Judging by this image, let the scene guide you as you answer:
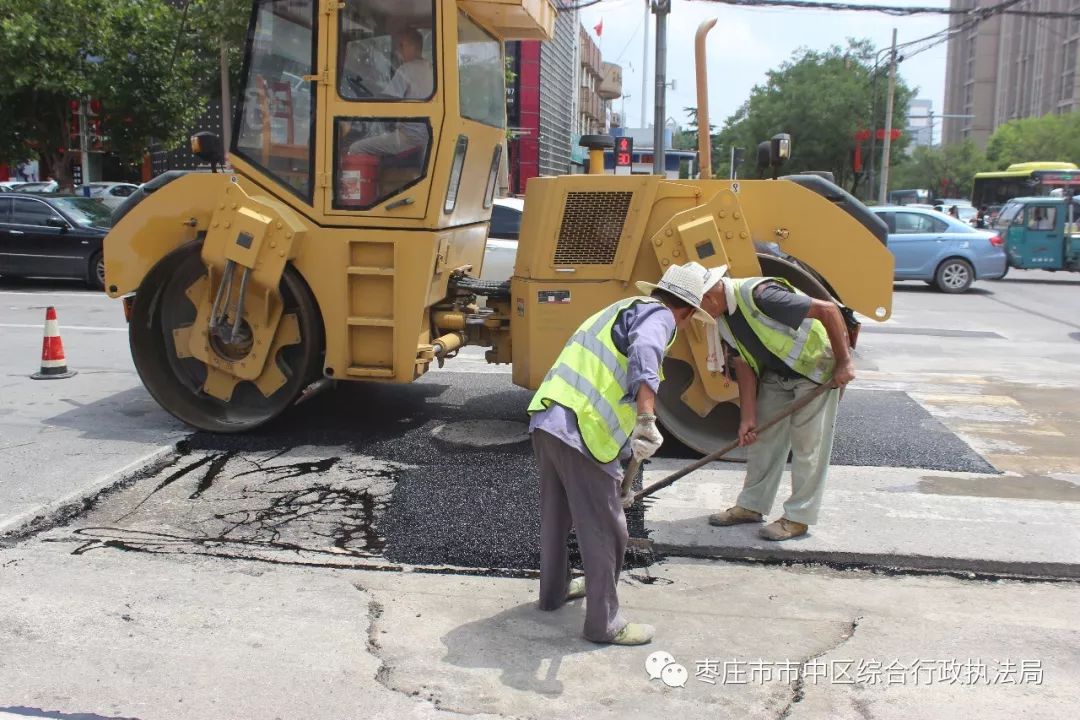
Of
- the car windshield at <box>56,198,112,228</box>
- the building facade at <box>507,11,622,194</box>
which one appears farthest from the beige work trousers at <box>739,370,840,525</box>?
the car windshield at <box>56,198,112,228</box>

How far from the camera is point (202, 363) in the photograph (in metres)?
6.94

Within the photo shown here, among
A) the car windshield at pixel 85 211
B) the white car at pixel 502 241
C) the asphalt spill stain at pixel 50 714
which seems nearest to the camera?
the asphalt spill stain at pixel 50 714

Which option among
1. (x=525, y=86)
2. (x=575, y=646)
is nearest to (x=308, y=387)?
(x=575, y=646)

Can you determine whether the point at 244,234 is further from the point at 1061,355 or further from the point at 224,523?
the point at 1061,355

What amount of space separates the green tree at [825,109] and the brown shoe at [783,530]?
1513 inches

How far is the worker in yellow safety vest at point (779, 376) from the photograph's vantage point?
4648 millimetres

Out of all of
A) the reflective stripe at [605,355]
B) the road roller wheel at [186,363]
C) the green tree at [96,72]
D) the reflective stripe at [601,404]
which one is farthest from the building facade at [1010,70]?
the reflective stripe at [601,404]

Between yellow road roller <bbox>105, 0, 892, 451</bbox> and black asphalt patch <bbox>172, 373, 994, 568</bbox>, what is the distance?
478 mm

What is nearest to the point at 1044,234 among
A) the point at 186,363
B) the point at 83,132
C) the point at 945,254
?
the point at 945,254

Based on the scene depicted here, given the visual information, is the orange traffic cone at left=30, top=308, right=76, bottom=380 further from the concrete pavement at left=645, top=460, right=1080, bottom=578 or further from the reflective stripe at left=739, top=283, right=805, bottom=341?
the reflective stripe at left=739, top=283, right=805, bottom=341

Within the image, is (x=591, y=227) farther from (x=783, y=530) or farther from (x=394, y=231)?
(x=783, y=530)

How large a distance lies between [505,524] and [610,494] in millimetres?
1422

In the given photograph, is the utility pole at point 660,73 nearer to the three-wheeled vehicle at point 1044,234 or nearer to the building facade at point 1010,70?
the three-wheeled vehicle at point 1044,234

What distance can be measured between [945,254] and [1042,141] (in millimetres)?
42044
